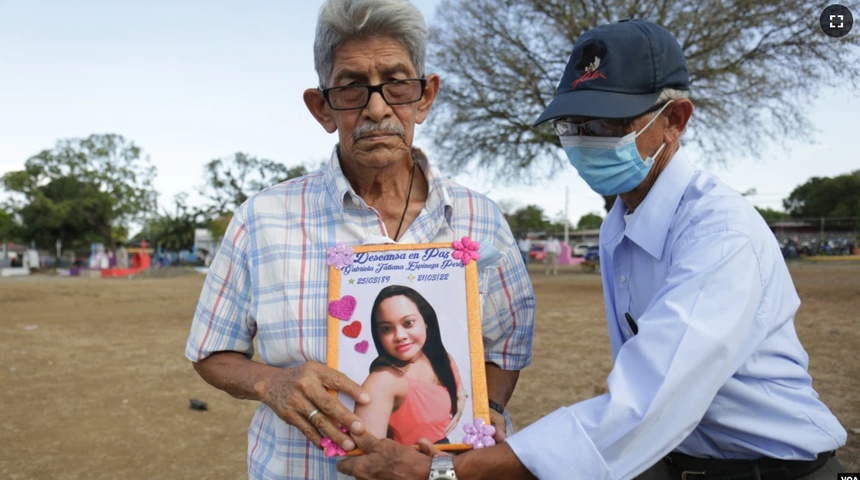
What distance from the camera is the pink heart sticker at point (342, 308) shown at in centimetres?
183

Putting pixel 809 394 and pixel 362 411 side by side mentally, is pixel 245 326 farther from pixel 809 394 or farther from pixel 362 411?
pixel 809 394

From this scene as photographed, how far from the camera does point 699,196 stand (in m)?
1.85

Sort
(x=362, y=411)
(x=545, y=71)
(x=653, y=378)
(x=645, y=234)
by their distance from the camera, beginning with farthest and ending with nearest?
(x=545, y=71) < (x=645, y=234) < (x=362, y=411) < (x=653, y=378)

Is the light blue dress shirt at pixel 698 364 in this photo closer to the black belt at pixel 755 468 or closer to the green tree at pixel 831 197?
the black belt at pixel 755 468

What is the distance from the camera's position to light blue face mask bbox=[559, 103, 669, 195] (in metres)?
1.99

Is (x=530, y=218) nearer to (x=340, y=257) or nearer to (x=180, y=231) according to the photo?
(x=180, y=231)

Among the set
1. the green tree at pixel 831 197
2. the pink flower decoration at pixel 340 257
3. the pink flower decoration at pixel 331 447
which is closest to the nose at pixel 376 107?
the pink flower decoration at pixel 340 257

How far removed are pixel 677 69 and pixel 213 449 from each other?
14.8 feet

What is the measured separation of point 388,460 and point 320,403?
23 cm

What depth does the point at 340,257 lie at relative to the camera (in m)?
1.87

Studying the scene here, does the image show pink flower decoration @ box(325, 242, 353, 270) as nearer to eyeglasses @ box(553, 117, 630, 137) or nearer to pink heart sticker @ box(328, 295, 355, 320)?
pink heart sticker @ box(328, 295, 355, 320)

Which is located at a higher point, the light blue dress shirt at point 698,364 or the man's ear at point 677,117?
the man's ear at point 677,117

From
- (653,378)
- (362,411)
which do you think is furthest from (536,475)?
(362,411)

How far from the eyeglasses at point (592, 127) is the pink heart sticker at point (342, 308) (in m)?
0.84
